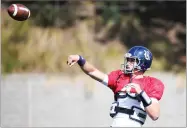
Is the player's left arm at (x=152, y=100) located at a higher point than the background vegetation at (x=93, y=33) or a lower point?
lower

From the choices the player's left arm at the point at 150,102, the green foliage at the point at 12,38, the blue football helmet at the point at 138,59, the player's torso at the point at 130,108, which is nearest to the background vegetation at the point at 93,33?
the green foliage at the point at 12,38

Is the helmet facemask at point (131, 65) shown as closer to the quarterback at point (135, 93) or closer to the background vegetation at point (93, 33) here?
the quarterback at point (135, 93)

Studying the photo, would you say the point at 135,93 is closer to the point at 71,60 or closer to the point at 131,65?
the point at 131,65

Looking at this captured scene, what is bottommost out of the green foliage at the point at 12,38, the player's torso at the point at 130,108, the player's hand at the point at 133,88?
the player's torso at the point at 130,108

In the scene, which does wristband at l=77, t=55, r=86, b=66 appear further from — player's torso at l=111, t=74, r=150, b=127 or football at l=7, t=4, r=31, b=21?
football at l=7, t=4, r=31, b=21

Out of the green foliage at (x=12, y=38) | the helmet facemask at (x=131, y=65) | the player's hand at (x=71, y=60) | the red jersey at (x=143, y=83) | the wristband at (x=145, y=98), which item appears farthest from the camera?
Answer: the green foliage at (x=12, y=38)

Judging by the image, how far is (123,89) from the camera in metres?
4.60

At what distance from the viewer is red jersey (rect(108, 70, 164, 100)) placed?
451 centimetres

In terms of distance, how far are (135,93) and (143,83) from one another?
115 millimetres

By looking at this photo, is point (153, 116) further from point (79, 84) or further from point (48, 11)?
point (48, 11)

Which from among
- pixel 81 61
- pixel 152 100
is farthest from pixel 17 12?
pixel 152 100

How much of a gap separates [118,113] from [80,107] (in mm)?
4088

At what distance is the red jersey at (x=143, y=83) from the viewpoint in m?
4.51

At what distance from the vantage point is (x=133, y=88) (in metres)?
4.48
